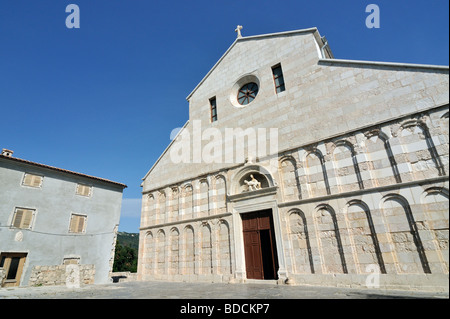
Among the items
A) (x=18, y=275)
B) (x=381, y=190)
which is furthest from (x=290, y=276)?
(x=18, y=275)

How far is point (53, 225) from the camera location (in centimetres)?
1483

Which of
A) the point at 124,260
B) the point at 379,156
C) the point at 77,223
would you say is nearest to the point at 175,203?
the point at 77,223

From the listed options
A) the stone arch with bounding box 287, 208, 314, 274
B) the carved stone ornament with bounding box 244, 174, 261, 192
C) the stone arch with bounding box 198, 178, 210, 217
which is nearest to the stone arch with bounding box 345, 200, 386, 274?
the stone arch with bounding box 287, 208, 314, 274

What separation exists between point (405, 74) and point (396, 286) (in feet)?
22.5

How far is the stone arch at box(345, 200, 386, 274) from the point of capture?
24.3 feet

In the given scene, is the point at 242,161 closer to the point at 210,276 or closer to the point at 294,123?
the point at 294,123

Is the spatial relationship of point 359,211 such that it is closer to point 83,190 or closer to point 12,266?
point 83,190

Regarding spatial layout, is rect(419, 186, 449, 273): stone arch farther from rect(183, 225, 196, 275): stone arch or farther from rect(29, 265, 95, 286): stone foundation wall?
rect(29, 265, 95, 286): stone foundation wall

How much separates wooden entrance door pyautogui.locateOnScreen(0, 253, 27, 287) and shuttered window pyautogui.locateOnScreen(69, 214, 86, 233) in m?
2.76

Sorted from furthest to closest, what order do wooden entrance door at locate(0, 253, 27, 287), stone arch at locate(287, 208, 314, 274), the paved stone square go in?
1. wooden entrance door at locate(0, 253, 27, 287)
2. stone arch at locate(287, 208, 314, 274)
3. the paved stone square

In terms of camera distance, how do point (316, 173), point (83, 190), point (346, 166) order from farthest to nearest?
1. point (83, 190)
2. point (316, 173)
3. point (346, 166)

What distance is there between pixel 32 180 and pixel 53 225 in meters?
3.09

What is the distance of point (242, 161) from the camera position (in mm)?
11125

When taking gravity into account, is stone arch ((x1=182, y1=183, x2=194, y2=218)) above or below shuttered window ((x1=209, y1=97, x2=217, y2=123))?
below
